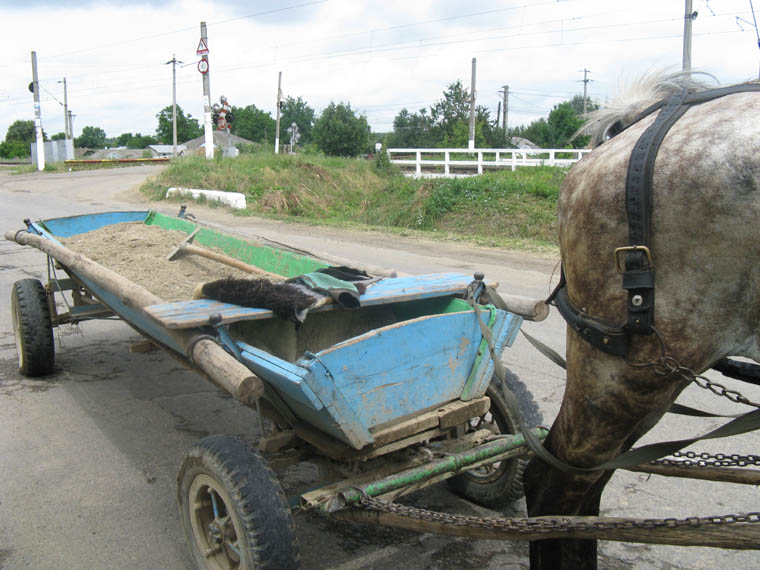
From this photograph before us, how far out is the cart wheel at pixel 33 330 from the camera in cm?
481

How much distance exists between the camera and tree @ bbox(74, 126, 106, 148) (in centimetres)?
10081

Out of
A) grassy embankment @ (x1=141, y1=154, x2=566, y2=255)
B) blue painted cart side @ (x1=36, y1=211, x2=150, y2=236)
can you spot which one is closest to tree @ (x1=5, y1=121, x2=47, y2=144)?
grassy embankment @ (x1=141, y1=154, x2=566, y2=255)

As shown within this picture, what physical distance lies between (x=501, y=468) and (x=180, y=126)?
7903 cm

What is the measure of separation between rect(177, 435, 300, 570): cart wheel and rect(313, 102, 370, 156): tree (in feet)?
123

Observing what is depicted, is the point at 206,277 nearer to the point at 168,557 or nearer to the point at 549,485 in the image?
the point at 168,557

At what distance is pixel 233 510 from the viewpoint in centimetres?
A: 238

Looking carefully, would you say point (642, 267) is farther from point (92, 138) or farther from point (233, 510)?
point (92, 138)

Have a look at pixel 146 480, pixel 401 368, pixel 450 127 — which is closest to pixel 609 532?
pixel 401 368

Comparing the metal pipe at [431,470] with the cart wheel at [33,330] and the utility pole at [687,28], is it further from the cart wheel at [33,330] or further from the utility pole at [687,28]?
the utility pole at [687,28]

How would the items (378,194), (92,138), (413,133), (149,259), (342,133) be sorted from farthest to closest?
1. (92,138)
2. (413,133)
3. (342,133)
4. (378,194)
5. (149,259)

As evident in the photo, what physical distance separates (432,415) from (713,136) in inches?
61.8

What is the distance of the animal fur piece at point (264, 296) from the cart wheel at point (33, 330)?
7.99ft

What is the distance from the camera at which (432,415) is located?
2.77 meters

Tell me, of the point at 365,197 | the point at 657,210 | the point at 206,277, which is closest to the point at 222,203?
the point at 365,197
